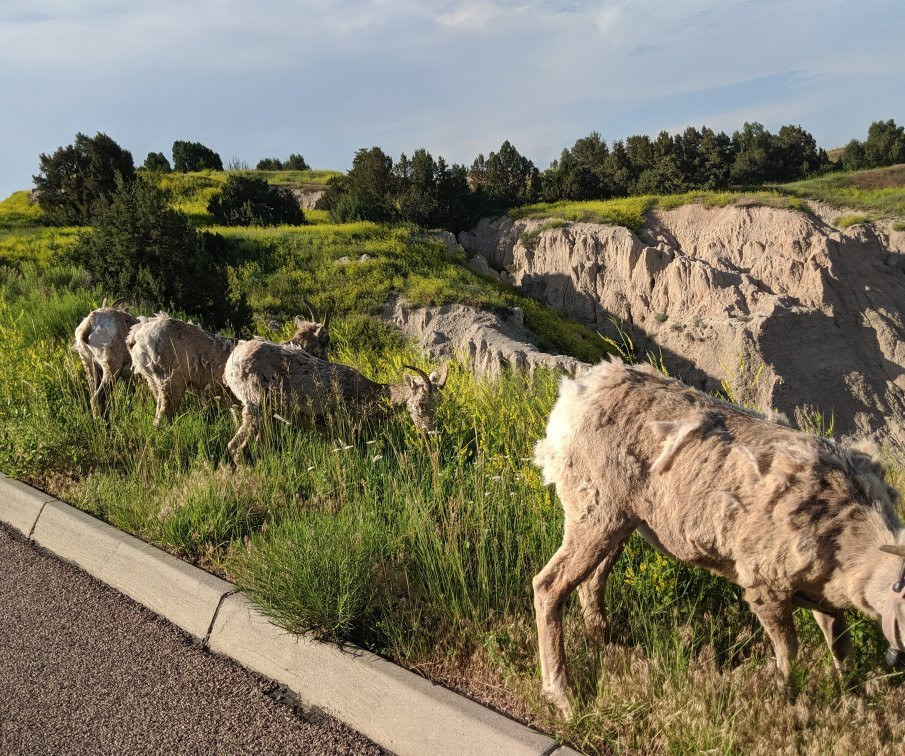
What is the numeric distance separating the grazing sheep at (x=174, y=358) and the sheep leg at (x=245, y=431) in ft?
3.35

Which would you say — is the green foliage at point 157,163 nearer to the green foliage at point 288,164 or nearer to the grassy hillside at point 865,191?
the green foliage at point 288,164

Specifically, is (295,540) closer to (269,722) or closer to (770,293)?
(269,722)

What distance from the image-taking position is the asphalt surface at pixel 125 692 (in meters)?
3.11

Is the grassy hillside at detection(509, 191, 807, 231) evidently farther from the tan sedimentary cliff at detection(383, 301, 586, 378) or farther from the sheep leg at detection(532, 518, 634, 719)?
the sheep leg at detection(532, 518, 634, 719)

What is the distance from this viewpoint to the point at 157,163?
40.5 metres

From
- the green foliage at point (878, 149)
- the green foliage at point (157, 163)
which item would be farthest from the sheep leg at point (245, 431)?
the green foliage at point (878, 149)

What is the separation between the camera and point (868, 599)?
253 centimetres

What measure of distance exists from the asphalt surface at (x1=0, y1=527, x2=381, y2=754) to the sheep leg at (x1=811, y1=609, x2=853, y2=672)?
193cm

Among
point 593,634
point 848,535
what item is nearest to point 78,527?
point 593,634

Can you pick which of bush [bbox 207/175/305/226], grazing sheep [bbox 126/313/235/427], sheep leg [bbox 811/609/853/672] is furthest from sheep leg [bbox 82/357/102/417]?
bush [bbox 207/175/305/226]

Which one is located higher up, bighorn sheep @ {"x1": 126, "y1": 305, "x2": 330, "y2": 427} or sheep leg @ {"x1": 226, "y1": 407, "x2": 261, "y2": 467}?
bighorn sheep @ {"x1": 126, "y1": 305, "x2": 330, "y2": 427}

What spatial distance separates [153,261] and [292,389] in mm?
7846

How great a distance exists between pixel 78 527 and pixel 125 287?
8.10 m

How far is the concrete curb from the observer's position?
2.89 m
